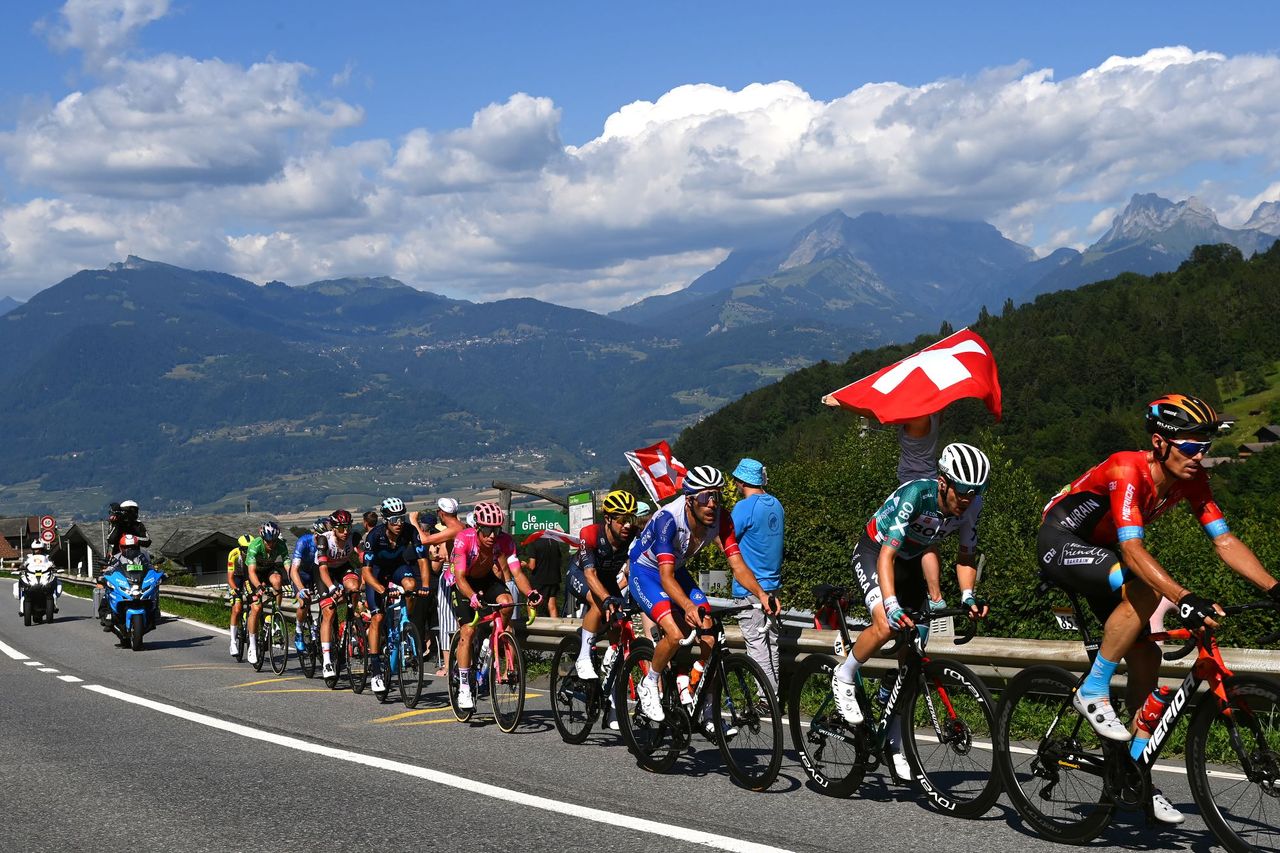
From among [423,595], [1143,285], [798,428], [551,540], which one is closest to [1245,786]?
[423,595]

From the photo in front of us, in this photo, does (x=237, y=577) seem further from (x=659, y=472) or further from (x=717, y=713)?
(x=717, y=713)

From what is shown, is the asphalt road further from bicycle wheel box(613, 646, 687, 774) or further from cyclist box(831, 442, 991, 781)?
cyclist box(831, 442, 991, 781)

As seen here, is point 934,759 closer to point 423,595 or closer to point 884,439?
point 423,595

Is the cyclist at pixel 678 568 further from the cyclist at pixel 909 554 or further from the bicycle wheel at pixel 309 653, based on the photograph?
the bicycle wheel at pixel 309 653

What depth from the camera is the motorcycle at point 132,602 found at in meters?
19.3

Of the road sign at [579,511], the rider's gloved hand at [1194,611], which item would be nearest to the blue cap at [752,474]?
the rider's gloved hand at [1194,611]

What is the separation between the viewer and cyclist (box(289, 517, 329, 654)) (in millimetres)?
14742

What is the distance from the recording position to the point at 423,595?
12.5 metres

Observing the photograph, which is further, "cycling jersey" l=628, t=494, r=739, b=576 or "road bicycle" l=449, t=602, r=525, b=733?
"road bicycle" l=449, t=602, r=525, b=733

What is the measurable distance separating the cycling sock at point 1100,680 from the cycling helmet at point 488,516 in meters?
5.35

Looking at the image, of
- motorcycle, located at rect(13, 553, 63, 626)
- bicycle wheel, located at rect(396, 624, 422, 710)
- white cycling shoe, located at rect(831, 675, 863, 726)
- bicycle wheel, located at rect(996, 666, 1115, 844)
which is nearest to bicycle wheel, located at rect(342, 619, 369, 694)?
bicycle wheel, located at rect(396, 624, 422, 710)

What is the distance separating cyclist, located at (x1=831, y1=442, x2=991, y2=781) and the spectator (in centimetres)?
967

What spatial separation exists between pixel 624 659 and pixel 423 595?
14.9 feet

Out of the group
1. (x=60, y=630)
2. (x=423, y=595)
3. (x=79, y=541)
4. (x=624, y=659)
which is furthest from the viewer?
(x=79, y=541)
